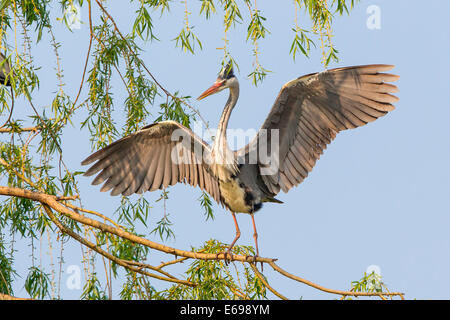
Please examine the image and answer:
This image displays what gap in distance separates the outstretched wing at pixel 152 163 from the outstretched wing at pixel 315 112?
1.39 feet

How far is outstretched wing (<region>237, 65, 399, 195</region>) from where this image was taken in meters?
4.76

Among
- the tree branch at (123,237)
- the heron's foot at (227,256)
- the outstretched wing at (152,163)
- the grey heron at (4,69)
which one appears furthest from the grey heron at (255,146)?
the grey heron at (4,69)

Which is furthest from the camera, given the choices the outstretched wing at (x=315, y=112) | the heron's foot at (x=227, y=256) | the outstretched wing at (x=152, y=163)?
the outstretched wing at (x=152, y=163)

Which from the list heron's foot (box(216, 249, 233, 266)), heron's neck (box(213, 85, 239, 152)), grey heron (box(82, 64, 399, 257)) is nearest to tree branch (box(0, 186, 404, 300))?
heron's foot (box(216, 249, 233, 266))

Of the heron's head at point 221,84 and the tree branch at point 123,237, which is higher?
the heron's head at point 221,84

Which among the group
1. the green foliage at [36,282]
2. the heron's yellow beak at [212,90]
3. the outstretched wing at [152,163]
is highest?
the heron's yellow beak at [212,90]

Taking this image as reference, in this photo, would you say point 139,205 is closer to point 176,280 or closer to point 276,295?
point 176,280

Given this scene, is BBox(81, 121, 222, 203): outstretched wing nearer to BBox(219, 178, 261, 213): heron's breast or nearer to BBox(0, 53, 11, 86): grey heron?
BBox(219, 178, 261, 213): heron's breast

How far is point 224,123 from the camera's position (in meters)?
4.99

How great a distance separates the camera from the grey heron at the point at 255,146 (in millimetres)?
4797

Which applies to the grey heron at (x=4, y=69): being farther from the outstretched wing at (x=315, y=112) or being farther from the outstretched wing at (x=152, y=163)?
the outstretched wing at (x=315, y=112)

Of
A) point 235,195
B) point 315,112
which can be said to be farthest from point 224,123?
point 315,112
